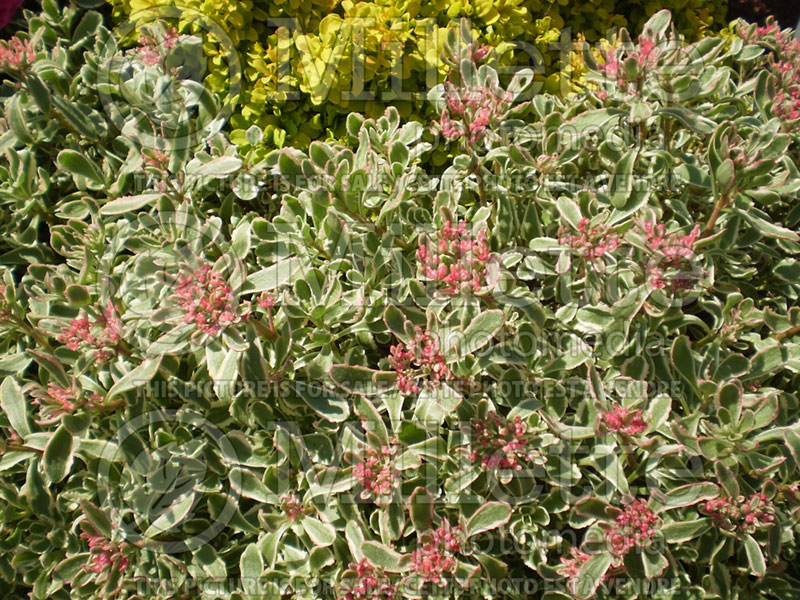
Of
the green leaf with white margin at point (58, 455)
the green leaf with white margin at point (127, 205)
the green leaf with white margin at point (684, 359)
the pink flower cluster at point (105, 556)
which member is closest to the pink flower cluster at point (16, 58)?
the green leaf with white margin at point (127, 205)

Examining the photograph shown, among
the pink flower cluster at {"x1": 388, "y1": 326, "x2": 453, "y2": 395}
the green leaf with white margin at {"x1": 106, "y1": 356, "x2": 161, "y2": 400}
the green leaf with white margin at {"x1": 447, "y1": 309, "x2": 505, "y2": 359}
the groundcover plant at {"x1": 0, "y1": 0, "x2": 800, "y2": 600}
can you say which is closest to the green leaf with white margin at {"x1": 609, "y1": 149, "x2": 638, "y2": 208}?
the groundcover plant at {"x1": 0, "y1": 0, "x2": 800, "y2": 600}

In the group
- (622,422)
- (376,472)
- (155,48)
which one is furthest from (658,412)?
(155,48)

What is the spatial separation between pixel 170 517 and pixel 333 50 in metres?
1.71

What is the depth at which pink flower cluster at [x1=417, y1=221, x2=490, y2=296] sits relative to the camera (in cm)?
149

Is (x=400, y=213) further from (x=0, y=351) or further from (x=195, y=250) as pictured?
(x=0, y=351)

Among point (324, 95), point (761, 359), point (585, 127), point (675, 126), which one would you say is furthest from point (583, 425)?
point (324, 95)

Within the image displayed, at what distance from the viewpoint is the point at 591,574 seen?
1.48 meters

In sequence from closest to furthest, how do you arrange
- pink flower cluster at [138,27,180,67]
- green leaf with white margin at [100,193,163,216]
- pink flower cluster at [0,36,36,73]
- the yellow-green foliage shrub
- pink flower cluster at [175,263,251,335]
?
pink flower cluster at [175,263,251,335] < green leaf with white margin at [100,193,163,216] < pink flower cluster at [0,36,36,73] < pink flower cluster at [138,27,180,67] < the yellow-green foliage shrub

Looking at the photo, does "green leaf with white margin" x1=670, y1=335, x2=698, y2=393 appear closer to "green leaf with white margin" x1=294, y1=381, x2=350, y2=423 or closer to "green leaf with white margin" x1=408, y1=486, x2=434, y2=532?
"green leaf with white margin" x1=408, y1=486, x2=434, y2=532

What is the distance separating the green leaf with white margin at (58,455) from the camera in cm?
157

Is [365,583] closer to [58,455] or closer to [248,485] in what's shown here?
[248,485]

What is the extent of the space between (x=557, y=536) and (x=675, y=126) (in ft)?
4.78

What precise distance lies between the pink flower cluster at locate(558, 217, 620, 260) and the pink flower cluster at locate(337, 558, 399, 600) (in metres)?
0.93

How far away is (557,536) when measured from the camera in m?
1.67
